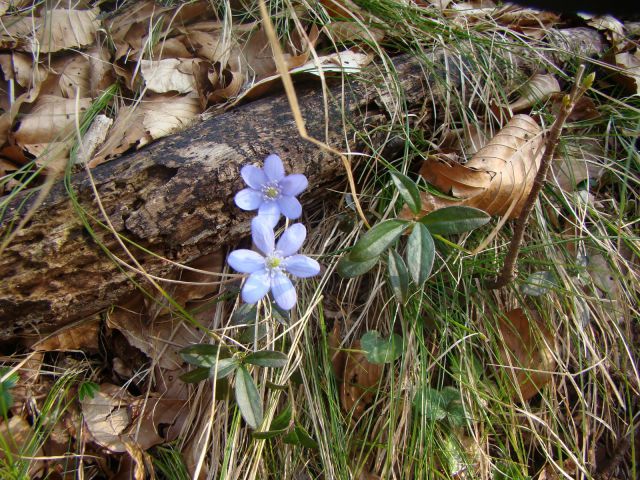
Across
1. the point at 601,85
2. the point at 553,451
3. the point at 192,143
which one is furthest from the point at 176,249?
the point at 601,85

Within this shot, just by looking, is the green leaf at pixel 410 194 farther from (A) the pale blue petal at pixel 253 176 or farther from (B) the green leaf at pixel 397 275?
(A) the pale blue petal at pixel 253 176

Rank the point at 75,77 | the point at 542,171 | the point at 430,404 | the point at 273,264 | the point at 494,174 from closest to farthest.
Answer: the point at 542,171 < the point at 273,264 < the point at 430,404 < the point at 494,174 < the point at 75,77

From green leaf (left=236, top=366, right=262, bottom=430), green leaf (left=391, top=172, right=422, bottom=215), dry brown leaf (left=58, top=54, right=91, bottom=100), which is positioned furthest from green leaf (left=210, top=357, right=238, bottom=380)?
dry brown leaf (left=58, top=54, right=91, bottom=100)

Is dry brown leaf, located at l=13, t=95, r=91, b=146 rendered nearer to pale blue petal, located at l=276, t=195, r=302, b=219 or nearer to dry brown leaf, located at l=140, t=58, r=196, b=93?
dry brown leaf, located at l=140, t=58, r=196, b=93

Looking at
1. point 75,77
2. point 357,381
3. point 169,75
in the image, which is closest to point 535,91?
point 357,381

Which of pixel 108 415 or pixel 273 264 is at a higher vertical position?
pixel 273 264

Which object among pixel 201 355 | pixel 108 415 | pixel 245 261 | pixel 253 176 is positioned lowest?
pixel 108 415

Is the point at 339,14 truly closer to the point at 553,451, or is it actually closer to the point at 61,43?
the point at 61,43

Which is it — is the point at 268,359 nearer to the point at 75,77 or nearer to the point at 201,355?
the point at 201,355
